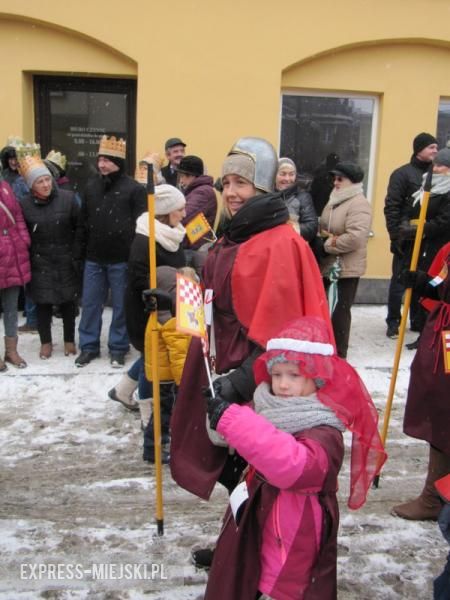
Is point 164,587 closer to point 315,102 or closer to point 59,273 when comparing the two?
point 59,273

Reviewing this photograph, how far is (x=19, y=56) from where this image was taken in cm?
786

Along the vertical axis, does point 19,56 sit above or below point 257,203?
→ above

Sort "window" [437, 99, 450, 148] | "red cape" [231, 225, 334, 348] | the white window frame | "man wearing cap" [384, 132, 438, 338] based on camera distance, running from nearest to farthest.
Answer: "red cape" [231, 225, 334, 348] → "man wearing cap" [384, 132, 438, 338] → the white window frame → "window" [437, 99, 450, 148]

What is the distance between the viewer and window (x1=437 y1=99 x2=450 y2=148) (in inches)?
343

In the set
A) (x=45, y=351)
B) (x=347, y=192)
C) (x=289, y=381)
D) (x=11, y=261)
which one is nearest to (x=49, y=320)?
(x=45, y=351)

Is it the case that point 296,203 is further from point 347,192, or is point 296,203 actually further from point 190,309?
point 190,309

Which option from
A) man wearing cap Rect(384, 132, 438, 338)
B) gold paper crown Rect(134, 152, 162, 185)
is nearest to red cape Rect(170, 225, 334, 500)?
gold paper crown Rect(134, 152, 162, 185)

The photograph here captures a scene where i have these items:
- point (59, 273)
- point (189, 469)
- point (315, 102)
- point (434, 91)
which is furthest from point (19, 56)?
point (189, 469)

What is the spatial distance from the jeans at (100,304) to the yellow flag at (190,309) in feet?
11.9

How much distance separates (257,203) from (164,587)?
1.92m

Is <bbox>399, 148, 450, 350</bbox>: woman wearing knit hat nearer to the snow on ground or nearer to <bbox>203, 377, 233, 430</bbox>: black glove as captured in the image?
the snow on ground

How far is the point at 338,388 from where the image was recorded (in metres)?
2.22

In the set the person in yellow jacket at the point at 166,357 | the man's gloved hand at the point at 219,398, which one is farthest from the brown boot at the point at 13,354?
the man's gloved hand at the point at 219,398

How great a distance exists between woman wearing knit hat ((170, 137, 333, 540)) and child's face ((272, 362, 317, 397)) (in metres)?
0.14
